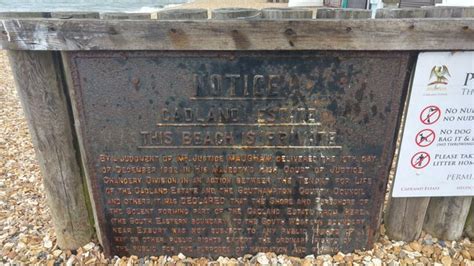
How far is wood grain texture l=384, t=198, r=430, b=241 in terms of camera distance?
2.46 m

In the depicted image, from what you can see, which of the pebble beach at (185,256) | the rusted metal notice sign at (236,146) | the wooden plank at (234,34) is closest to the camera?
the wooden plank at (234,34)

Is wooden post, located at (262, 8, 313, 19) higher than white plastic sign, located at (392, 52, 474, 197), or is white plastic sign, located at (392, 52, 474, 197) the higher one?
wooden post, located at (262, 8, 313, 19)

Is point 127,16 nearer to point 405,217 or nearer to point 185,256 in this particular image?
point 185,256

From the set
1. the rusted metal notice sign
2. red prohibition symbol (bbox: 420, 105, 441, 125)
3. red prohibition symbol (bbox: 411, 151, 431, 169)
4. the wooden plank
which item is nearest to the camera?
the wooden plank

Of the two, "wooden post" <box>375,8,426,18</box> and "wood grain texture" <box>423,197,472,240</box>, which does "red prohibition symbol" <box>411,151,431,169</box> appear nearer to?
"wood grain texture" <box>423,197,472,240</box>

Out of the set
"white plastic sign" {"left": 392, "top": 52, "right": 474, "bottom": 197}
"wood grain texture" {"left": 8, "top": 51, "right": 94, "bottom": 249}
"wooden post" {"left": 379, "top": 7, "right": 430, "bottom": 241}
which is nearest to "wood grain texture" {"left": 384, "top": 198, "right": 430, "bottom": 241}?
"wooden post" {"left": 379, "top": 7, "right": 430, "bottom": 241}

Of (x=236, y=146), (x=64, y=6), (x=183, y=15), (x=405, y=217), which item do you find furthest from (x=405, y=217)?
(x=64, y=6)

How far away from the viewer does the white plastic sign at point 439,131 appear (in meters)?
2.03

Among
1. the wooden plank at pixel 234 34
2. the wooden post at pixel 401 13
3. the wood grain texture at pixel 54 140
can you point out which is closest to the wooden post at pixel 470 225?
the wooden plank at pixel 234 34

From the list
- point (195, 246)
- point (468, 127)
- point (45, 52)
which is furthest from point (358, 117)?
point (45, 52)

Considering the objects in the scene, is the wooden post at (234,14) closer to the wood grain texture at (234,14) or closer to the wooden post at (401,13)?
the wood grain texture at (234,14)

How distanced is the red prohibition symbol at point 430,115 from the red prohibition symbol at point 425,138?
2.6 inches

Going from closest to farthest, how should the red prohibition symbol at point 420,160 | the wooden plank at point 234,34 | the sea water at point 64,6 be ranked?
the wooden plank at point 234,34 < the red prohibition symbol at point 420,160 < the sea water at point 64,6

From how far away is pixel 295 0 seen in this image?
1858cm
